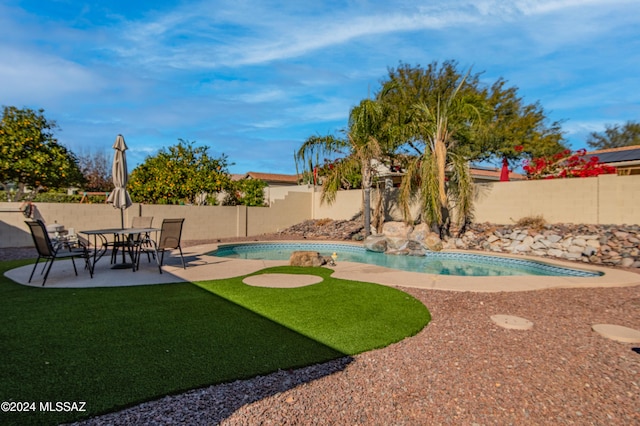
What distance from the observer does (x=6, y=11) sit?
358 inches

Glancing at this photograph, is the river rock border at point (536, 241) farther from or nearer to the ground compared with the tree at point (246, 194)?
nearer to the ground

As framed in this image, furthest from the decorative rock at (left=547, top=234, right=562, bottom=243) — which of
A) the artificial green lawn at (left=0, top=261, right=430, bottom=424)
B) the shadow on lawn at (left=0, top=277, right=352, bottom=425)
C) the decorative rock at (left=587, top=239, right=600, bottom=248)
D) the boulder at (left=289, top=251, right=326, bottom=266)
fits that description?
the shadow on lawn at (left=0, top=277, right=352, bottom=425)

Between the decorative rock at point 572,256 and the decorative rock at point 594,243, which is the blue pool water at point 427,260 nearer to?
the decorative rock at point 572,256

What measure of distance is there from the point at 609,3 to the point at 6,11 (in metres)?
15.2

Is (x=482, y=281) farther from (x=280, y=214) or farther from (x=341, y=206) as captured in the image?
(x=280, y=214)

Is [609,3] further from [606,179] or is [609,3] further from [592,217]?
[592,217]

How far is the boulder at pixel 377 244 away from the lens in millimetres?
11992

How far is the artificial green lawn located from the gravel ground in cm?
21

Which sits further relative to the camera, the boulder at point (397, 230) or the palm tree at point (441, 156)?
the boulder at point (397, 230)

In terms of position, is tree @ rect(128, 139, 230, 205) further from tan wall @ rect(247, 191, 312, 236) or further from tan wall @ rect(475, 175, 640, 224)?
tan wall @ rect(475, 175, 640, 224)

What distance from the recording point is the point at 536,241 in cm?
1068

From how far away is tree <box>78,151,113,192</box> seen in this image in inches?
1318

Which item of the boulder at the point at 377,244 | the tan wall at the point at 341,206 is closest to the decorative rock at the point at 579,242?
the boulder at the point at 377,244

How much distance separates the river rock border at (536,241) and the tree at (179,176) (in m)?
7.38
